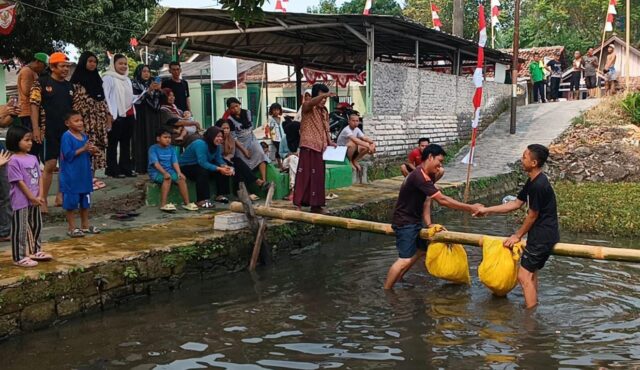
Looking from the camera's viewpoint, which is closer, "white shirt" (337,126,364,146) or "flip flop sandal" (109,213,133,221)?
"flip flop sandal" (109,213,133,221)

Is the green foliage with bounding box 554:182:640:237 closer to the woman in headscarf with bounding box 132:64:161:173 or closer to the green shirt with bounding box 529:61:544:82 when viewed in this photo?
the woman in headscarf with bounding box 132:64:161:173

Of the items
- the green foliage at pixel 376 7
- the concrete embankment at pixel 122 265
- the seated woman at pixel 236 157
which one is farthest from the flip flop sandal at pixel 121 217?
the green foliage at pixel 376 7

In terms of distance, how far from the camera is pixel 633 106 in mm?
18188

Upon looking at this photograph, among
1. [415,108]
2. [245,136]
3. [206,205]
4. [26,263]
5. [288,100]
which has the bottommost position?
[26,263]

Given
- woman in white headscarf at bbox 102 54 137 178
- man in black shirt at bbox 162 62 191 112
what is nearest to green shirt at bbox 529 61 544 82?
man in black shirt at bbox 162 62 191 112

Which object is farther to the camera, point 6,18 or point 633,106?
point 633,106

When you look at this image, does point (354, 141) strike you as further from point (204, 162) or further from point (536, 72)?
point (536, 72)

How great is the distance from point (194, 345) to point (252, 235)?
266 centimetres

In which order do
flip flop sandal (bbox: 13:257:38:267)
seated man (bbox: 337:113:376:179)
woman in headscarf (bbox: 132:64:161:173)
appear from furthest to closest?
seated man (bbox: 337:113:376:179) < woman in headscarf (bbox: 132:64:161:173) < flip flop sandal (bbox: 13:257:38:267)

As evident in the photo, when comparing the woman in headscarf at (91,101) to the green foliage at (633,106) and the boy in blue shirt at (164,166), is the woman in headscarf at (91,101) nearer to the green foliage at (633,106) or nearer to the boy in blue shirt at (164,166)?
the boy in blue shirt at (164,166)

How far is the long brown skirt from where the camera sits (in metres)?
8.78

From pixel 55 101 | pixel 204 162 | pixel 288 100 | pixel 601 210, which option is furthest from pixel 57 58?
pixel 288 100

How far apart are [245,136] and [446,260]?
4399 millimetres

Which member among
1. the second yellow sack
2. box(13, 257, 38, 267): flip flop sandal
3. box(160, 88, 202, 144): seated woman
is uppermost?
box(160, 88, 202, 144): seated woman
